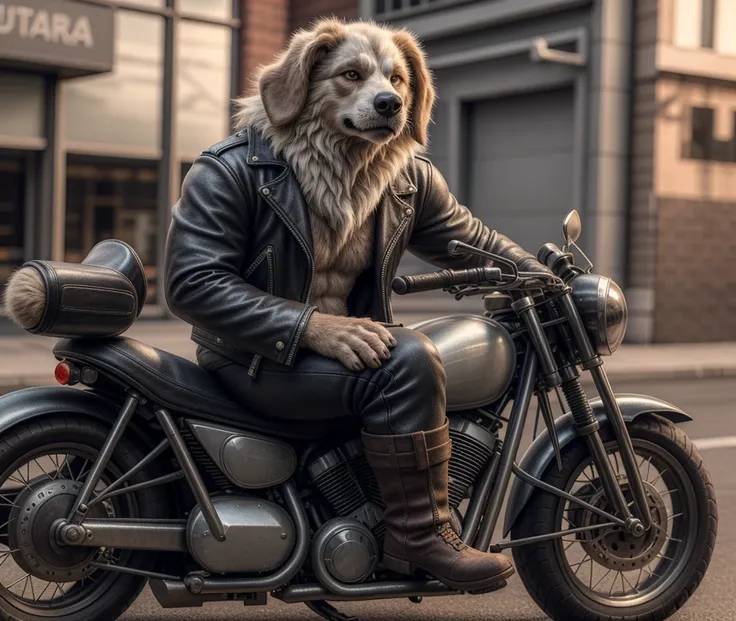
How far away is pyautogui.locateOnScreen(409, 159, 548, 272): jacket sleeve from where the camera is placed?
3691mm

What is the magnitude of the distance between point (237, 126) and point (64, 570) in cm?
134

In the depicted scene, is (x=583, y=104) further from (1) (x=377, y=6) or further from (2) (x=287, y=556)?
(2) (x=287, y=556)

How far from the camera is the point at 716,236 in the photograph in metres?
16.5

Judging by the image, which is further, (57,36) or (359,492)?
(57,36)

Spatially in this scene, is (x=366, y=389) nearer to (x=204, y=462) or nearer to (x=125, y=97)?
(x=204, y=462)

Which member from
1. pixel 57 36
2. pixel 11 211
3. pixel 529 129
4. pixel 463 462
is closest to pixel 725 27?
pixel 529 129

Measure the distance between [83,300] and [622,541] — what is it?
1.77 meters

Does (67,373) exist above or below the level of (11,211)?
below

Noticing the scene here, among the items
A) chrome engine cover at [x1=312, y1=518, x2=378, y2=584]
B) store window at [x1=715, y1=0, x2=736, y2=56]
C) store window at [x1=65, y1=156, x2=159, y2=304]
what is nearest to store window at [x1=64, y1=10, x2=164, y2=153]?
store window at [x1=65, y1=156, x2=159, y2=304]

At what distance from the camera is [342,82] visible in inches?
127

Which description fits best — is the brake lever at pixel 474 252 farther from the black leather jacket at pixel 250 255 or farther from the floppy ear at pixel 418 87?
the floppy ear at pixel 418 87

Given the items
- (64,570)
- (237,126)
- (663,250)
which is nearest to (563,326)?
(237,126)

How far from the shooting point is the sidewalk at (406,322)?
10.7 metres

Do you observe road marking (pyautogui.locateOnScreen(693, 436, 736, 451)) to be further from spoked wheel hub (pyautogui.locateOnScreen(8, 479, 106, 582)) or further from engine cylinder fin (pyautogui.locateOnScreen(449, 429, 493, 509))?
spoked wheel hub (pyautogui.locateOnScreen(8, 479, 106, 582))
